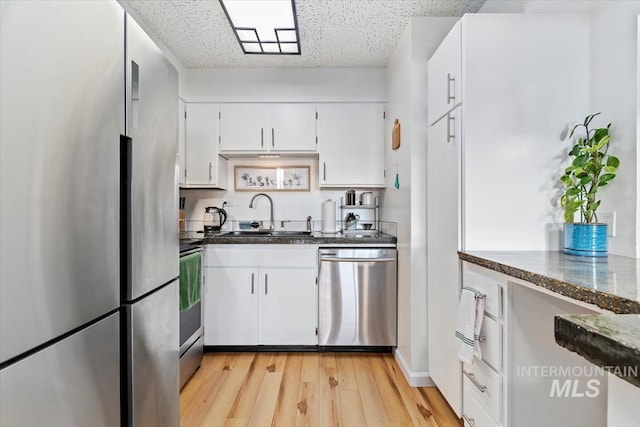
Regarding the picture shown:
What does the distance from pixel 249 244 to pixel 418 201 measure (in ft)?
4.38

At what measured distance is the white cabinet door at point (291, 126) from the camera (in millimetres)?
3156

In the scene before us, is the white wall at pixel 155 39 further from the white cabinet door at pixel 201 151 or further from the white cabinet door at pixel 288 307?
the white cabinet door at pixel 288 307

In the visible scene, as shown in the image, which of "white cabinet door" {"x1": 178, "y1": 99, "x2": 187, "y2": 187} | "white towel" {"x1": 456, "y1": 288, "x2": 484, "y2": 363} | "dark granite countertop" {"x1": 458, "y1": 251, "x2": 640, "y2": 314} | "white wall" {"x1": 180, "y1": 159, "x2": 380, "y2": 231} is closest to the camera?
"dark granite countertop" {"x1": 458, "y1": 251, "x2": 640, "y2": 314}

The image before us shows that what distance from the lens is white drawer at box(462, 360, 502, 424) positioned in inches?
54.1

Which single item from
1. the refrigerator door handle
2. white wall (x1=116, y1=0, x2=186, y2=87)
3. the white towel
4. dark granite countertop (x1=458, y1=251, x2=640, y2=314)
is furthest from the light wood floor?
white wall (x1=116, y1=0, x2=186, y2=87)

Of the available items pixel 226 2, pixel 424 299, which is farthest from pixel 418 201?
pixel 226 2

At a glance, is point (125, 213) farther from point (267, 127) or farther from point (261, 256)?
point (267, 127)

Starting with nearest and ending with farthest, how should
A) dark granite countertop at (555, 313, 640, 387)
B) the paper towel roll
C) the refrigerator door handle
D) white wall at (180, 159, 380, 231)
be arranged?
dark granite countertop at (555, 313, 640, 387)
the refrigerator door handle
the paper towel roll
white wall at (180, 159, 380, 231)

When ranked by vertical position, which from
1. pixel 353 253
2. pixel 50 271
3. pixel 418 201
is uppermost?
pixel 418 201

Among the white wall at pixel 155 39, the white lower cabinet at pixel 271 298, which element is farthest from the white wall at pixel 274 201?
the white wall at pixel 155 39

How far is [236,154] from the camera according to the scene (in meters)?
3.19

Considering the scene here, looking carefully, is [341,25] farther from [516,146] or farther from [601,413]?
[601,413]

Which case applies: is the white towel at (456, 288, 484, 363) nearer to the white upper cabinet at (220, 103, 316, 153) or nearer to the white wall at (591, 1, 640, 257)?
the white wall at (591, 1, 640, 257)

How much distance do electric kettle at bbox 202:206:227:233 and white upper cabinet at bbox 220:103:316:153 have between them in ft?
1.96
